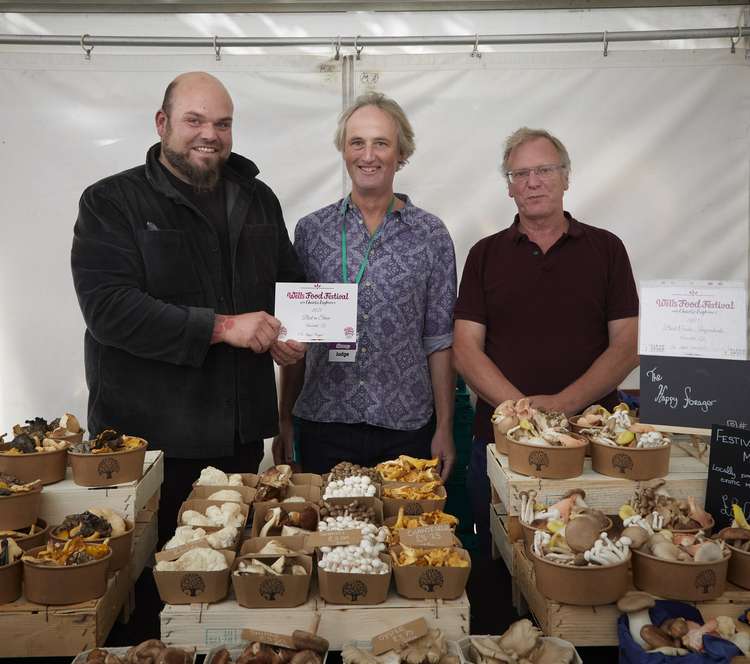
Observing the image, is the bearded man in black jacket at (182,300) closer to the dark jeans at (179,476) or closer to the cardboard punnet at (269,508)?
the dark jeans at (179,476)

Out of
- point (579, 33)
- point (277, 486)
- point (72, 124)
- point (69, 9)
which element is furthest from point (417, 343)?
point (69, 9)

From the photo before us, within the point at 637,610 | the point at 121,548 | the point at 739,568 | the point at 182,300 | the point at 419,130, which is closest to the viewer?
the point at 637,610

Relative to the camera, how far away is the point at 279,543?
6.30 feet

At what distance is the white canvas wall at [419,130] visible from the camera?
3.82 metres

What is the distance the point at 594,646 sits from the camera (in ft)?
6.07

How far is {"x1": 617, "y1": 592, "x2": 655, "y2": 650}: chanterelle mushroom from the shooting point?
68.1 inches

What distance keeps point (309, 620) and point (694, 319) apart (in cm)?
127

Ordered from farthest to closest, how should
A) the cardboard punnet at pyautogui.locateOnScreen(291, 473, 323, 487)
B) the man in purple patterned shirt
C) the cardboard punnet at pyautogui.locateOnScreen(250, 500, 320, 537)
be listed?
1. the man in purple patterned shirt
2. the cardboard punnet at pyautogui.locateOnScreen(291, 473, 323, 487)
3. the cardboard punnet at pyautogui.locateOnScreen(250, 500, 320, 537)

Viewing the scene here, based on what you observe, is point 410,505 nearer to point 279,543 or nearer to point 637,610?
point 279,543

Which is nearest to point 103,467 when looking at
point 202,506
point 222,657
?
point 202,506

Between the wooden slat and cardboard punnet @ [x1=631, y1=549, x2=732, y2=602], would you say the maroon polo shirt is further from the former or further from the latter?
cardboard punnet @ [x1=631, y1=549, x2=732, y2=602]

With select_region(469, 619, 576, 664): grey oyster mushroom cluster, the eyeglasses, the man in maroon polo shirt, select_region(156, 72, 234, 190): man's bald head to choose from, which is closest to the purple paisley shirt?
the man in maroon polo shirt

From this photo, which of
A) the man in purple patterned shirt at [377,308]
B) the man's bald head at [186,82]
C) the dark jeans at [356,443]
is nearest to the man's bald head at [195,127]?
the man's bald head at [186,82]

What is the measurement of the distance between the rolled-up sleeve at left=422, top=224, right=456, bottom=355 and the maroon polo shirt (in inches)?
2.3
